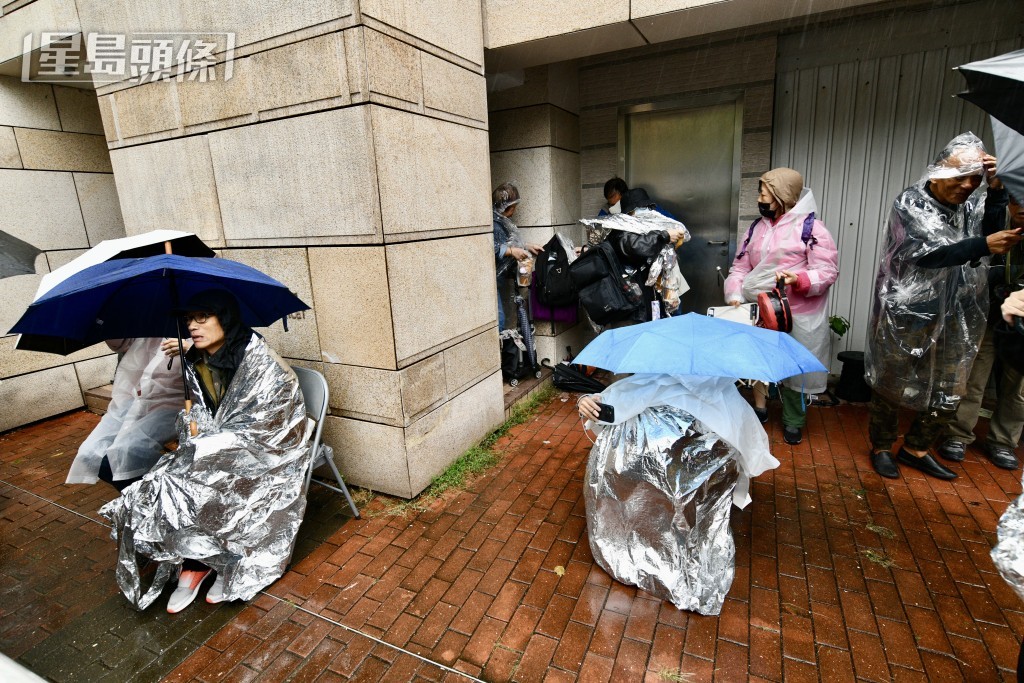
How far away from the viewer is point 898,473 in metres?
3.57

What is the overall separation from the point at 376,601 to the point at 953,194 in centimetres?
399

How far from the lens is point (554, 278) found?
497cm

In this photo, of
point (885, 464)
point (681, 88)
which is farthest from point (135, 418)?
point (681, 88)

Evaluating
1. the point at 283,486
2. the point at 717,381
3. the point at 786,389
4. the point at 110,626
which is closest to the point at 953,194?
the point at 786,389

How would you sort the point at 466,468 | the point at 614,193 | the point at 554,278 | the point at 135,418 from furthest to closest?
the point at 614,193
the point at 554,278
the point at 466,468
the point at 135,418

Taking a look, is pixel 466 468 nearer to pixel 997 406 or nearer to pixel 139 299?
pixel 139 299

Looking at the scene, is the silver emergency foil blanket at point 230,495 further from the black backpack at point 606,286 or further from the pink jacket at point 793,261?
the pink jacket at point 793,261

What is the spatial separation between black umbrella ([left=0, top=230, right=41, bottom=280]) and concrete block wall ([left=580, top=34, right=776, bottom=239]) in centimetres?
478

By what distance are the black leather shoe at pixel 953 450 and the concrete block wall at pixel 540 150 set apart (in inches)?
127

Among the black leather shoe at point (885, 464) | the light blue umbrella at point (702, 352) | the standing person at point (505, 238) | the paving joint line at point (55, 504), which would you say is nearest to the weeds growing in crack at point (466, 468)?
the standing person at point (505, 238)

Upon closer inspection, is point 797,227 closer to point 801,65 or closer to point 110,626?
point 801,65

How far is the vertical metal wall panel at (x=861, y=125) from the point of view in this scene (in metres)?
4.42

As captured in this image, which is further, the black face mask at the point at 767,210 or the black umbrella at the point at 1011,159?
the black face mask at the point at 767,210

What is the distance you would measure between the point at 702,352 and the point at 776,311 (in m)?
1.99
